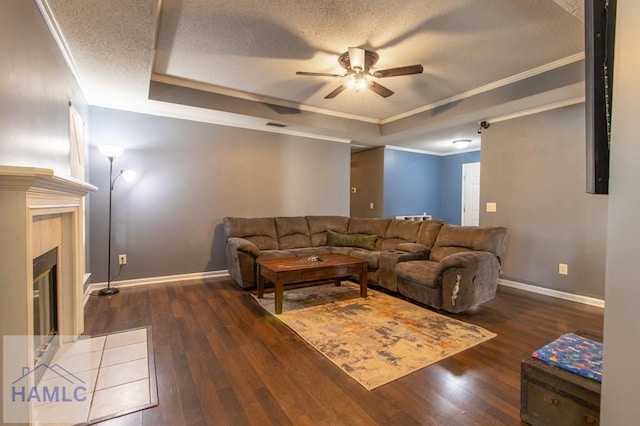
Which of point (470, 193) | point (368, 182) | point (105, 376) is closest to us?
point (105, 376)

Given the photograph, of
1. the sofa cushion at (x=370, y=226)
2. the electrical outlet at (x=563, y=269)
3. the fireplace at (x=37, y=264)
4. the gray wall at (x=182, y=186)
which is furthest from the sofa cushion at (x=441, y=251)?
the fireplace at (x=37, y=264)

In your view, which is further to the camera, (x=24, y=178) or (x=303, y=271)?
(x=303, y=271)

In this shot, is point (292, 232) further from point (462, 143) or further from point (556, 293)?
point (462, 143)

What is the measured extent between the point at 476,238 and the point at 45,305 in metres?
4.11

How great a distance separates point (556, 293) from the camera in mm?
3770

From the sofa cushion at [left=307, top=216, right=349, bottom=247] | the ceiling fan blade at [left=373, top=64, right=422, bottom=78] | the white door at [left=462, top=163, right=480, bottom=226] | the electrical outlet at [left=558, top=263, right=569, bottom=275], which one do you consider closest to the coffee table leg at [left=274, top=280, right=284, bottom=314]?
the sofa cushion at [left=307, top=216, right=349, bottom=247]

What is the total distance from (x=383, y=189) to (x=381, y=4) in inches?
183

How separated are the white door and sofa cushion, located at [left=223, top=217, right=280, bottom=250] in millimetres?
4715

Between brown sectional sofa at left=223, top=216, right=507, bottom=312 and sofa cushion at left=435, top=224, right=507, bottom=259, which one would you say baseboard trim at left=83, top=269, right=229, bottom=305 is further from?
sofa cushion at left=435, top=224, right=507, bottom=259

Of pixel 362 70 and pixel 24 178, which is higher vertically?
pixel 362 70

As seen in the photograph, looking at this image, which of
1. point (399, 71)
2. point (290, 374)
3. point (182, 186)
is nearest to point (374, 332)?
point (290, 374)

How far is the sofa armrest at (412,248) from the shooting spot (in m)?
3.88

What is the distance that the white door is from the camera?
678 centimetres

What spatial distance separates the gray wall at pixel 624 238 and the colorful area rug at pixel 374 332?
48.5 inches
